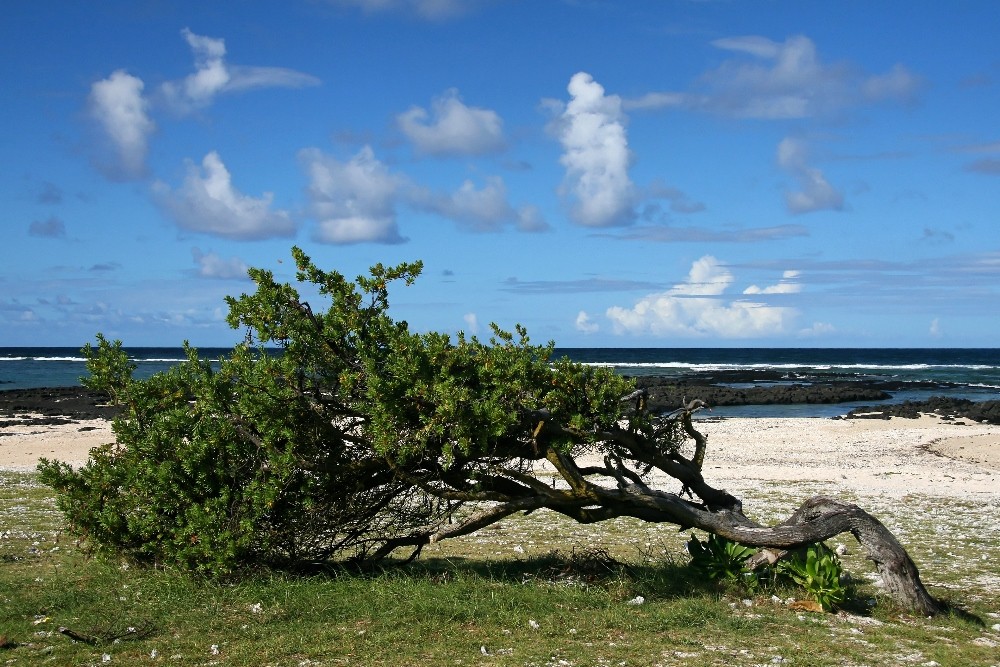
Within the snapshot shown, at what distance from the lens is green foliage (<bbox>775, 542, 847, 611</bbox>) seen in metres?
10.5

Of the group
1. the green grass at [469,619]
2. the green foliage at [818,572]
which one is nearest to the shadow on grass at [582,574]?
the green grass at [469,619]

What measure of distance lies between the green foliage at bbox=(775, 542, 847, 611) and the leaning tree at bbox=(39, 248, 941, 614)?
19 cm

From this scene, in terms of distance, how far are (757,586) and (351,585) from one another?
517 cm

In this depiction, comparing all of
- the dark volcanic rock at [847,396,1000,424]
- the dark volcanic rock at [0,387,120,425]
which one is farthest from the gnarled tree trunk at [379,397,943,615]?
the dark volcanic rock at [847,396,1000,424]

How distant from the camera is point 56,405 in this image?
58562 millimetres

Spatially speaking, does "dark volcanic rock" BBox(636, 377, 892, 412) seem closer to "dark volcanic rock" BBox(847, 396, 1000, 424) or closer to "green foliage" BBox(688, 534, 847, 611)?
"dark volcanic rock" BBox(847, 396, 1000, 424)

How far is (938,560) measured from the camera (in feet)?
46.5

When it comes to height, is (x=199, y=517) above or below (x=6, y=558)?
above

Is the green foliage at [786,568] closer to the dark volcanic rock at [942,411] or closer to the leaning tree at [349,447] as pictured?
the leaning tree at [349,447]

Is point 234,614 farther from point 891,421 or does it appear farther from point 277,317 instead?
point 891,421

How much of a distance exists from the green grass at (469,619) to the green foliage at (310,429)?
0.64 m

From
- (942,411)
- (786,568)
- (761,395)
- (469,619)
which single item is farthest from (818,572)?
(761,395)

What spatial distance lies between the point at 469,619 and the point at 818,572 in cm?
436

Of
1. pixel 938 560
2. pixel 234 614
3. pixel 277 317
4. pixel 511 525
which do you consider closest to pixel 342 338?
pixel 277 317
